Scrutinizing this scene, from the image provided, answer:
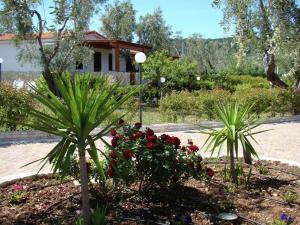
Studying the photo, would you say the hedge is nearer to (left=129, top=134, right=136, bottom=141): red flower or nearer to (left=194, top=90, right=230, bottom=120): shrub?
(left=194, top=90, right=230, bottom=120): shrub

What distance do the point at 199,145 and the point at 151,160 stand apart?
551 cm

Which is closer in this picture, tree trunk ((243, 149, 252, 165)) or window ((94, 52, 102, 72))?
tree trunk ((243, 149, 252, 165))

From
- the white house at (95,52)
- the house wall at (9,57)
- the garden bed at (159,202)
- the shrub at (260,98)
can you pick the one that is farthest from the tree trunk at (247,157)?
the house wall at (9,57)

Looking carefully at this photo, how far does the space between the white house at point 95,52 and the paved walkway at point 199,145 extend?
51.5ft

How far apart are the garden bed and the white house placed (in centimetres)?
2047

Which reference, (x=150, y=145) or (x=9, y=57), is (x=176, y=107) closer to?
(x=150, y=145)

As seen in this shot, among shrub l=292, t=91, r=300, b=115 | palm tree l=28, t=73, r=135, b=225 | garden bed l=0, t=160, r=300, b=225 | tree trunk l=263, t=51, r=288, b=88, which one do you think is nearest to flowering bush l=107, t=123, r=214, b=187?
garden bed l=0, t=160, r=300, b=225

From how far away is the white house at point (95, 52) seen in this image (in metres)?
27.3

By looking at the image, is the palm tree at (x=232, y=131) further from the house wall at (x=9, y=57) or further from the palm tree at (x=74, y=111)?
the house wall at (x=9, y=57)

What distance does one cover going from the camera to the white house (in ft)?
89.5

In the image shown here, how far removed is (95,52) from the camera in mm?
31109

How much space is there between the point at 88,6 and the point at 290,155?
1365 centimetres

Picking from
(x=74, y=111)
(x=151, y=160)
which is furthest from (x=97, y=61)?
(x=74, y=111)

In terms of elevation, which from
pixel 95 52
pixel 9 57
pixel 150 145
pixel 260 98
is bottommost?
pixel 150 145
